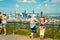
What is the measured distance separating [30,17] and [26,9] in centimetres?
50

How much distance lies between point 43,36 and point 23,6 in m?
1.77

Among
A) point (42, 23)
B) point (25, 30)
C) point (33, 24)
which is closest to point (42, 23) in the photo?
point (42, 23)

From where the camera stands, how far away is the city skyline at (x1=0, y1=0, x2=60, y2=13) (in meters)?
19.6

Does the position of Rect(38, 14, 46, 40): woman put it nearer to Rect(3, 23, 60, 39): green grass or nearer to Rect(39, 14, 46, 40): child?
Rect(39, 14, 46, 40): child

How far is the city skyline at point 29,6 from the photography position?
1959 centimetres

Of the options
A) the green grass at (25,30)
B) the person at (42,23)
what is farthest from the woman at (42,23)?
the green grass at (25,30)

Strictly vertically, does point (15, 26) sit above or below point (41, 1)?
below

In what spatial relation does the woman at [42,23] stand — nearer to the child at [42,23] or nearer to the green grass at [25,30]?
the child at [42,23]

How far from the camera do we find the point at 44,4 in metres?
19.6

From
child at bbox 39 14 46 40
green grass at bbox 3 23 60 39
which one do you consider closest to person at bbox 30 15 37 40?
green grass at bbox 3 23 60 39

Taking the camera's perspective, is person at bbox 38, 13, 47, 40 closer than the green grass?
Yes

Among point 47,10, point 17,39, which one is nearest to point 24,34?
point 17,39

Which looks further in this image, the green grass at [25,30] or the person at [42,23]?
the green grass at [25,30]

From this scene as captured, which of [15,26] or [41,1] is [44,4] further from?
[15,26]
